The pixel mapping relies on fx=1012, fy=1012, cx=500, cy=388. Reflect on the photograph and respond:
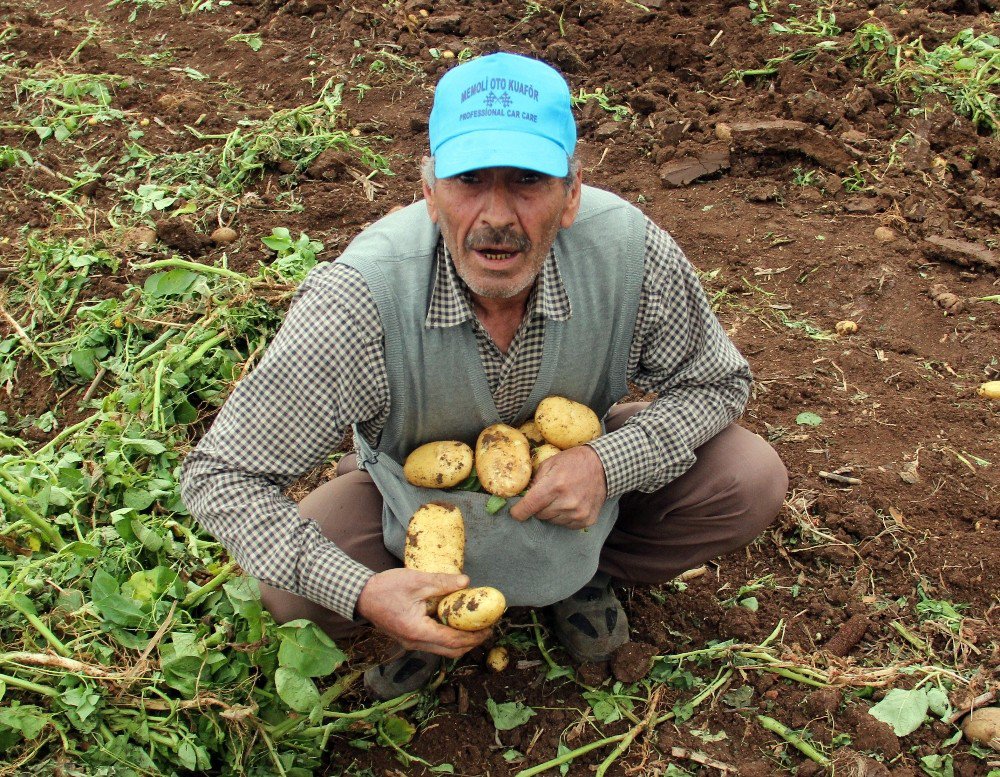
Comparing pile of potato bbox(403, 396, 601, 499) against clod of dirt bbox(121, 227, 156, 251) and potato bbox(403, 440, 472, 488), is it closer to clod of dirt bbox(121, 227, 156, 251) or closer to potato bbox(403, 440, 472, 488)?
potato bbox(403, 440, 472, 488)

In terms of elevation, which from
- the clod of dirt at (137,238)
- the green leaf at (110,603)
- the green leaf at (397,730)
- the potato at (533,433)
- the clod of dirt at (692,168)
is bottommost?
the green leaf at (397,730)

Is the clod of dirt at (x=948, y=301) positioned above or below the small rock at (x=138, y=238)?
below

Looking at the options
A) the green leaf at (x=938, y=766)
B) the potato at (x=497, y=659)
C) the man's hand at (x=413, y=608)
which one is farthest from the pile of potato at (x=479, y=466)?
the green leaf at (x=938, y=766)

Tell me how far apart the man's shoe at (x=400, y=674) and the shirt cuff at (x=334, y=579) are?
1.36ft

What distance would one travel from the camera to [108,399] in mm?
3244

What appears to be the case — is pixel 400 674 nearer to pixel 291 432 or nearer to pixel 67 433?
pixel 291 432

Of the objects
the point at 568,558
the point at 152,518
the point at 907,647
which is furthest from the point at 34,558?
the point at 907,647

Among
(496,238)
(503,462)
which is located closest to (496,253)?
(496,238)

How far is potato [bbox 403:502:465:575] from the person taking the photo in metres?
2.14

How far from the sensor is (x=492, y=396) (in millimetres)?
2270

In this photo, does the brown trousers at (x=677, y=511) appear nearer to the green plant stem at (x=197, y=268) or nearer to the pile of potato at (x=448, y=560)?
the pile of potato at (x=448, y=560)

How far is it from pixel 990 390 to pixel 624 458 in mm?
1667

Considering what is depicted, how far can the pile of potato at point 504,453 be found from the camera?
220 centimetres

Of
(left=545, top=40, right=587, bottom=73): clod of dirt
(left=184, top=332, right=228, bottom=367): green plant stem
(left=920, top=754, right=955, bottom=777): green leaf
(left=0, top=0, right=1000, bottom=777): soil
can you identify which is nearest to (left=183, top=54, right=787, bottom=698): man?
(left=0, top=0, right=1000, bottom=777): soil
